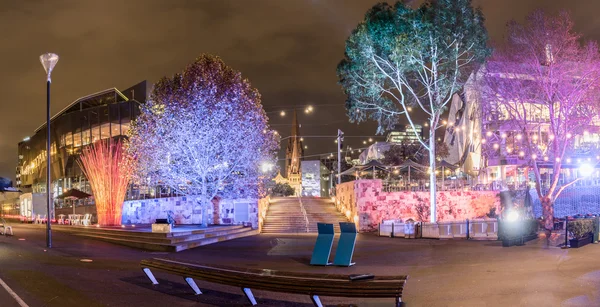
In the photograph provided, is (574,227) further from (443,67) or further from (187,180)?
(187,180)

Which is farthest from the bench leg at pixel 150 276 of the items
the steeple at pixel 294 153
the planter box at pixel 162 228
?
the steeple at pixel 294 153

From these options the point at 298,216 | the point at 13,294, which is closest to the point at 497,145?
the point at 298,216

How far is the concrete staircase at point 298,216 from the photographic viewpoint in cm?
3038

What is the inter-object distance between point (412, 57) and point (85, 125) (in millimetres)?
41582

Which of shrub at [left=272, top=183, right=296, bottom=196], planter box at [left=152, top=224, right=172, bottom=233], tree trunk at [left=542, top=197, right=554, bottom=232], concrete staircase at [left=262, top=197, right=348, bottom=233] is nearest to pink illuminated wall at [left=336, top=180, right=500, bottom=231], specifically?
concrete staircase at [left=262, top=197, right=348, bottom=233]

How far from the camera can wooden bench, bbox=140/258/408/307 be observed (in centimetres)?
733

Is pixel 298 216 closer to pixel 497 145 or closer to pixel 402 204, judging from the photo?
pixel 402 204

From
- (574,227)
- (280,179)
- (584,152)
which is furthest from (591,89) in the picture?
(280,179)

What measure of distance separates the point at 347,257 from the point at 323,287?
5989 millimetres

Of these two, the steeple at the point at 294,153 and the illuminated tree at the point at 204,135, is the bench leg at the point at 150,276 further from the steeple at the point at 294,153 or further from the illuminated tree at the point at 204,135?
the steeple at the point at 294,153

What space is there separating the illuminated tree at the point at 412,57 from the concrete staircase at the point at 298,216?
7.30 m

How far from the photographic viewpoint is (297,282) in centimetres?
787

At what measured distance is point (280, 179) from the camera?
6838 centimetres

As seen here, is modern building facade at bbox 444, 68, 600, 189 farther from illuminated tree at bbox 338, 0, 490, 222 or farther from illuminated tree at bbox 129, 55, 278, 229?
illuminated tree at bbox 129, 55, 278, 229
